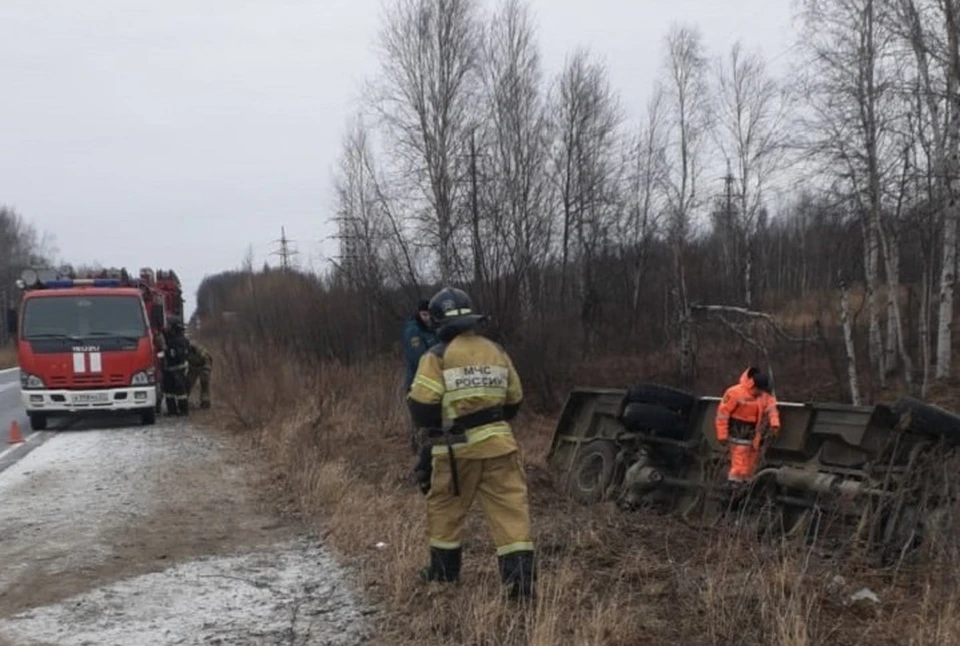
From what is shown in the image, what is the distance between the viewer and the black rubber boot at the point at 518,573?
545 cm

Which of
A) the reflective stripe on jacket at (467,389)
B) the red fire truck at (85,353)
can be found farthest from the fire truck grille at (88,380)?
the reflective stripe on jacket at (467,389)

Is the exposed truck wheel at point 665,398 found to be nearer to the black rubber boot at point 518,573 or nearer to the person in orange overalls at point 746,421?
the person in orange overalls at point 746,421

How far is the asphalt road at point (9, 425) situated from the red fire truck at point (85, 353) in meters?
0.58

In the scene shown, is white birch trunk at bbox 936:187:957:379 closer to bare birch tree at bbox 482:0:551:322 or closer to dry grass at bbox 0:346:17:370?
bare birch tree at bbox 482:0:551:322

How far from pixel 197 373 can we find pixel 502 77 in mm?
17502

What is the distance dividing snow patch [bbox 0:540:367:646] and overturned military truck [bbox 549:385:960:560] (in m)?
3.08

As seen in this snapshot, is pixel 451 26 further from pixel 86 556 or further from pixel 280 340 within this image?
pixel 86 556

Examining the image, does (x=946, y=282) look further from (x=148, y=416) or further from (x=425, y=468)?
(x=425, y=468)

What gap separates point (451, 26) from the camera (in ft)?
101

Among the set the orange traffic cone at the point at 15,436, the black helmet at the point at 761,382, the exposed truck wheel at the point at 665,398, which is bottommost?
the orange traffic cone at the point at 15,436

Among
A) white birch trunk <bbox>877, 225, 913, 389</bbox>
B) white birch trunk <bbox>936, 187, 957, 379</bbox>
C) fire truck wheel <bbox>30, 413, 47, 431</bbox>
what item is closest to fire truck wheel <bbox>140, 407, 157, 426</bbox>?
fire truck wheel <bbox>30, 413, 47, 431</bbox>

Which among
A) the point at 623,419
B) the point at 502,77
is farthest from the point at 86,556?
the point at 502,77

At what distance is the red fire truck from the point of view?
15625 mm

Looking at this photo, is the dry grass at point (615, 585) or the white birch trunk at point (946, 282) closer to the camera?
the dry grass at point (615, 585)
